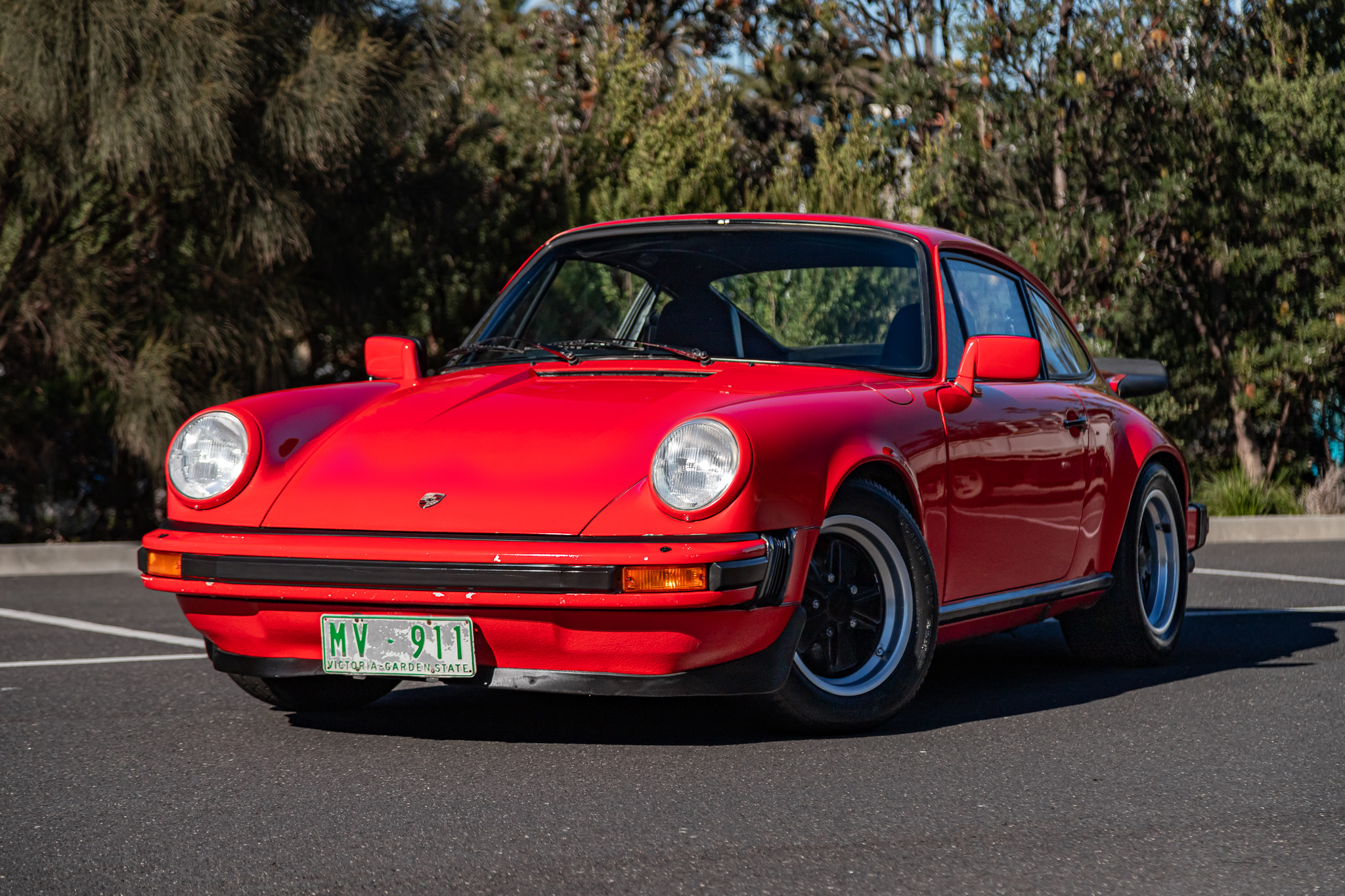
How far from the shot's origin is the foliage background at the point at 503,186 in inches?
446

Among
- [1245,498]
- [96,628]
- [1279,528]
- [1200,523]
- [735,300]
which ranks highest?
[735,300]

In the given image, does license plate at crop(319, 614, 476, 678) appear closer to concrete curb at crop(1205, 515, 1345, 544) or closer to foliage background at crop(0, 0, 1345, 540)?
foliage background at crop(0, 0, 1345, 540)

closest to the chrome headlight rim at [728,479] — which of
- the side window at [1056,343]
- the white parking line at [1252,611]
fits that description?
the side window at [1056,343]

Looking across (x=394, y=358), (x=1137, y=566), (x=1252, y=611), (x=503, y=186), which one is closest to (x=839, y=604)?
(x=394, y=358)

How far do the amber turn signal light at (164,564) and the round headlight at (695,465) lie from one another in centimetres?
133

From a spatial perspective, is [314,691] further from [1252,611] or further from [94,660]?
[1252,611]

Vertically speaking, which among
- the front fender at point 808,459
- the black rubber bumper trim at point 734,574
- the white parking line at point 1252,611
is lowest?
the white parking line at point 1252,611

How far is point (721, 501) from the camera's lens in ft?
13.1

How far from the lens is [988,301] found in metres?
5.69

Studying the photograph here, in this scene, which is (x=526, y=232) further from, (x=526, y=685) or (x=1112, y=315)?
(x=526, y=685)

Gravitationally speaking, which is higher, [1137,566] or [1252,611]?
[1137,566]

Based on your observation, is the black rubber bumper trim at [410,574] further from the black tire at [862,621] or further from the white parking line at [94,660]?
the white parking line at [94,660]

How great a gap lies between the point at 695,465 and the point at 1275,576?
652 cm

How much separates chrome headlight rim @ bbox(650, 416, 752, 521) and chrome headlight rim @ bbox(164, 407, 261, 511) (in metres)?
1.16
